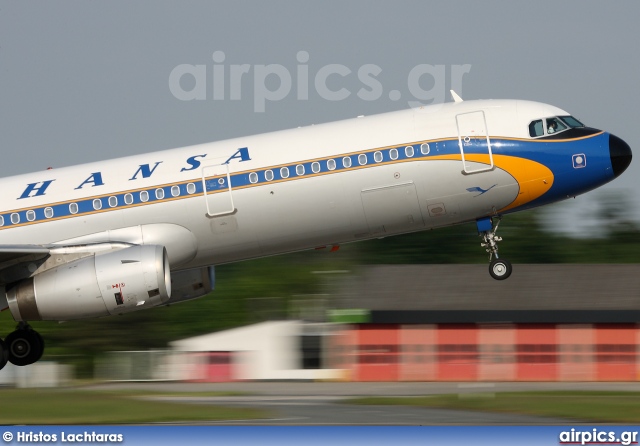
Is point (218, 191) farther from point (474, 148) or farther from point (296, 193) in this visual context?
point (474, 148)

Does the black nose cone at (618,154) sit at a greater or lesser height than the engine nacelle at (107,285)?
greater

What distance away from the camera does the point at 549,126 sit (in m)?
27.4

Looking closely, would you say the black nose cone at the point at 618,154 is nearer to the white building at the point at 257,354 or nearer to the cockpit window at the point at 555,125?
the cockpit window at the point at 555,125

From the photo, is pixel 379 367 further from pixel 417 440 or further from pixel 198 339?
pixel 417 440

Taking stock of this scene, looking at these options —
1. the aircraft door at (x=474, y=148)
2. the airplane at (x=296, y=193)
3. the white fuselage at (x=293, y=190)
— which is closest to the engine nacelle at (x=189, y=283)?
the white fuselage at (x=293, y=190)

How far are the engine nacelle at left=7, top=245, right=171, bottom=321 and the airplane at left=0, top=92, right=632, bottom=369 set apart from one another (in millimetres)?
30

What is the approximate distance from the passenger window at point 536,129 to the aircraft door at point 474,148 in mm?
1037

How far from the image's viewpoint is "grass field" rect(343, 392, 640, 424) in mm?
31245

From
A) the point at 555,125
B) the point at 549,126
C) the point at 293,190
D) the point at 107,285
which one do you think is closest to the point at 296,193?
the point at 293,190

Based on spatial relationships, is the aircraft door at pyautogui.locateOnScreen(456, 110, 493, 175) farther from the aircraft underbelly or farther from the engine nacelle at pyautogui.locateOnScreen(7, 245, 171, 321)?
the engine nacelle at pyautogui.locateOnScreen(7, 245, 171, 321)

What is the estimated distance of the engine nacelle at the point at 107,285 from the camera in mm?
26625

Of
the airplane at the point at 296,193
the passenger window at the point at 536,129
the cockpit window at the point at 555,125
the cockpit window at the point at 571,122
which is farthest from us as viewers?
the cockpit window at the point at 571,122

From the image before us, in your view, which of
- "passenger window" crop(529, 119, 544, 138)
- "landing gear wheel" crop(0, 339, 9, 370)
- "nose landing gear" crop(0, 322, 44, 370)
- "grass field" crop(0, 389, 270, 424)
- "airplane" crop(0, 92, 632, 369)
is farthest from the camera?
"grass field" crop(0, 389, 270, 424)

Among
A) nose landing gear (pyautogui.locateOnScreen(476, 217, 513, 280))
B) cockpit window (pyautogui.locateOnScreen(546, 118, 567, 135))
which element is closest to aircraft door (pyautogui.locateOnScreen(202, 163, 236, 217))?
nose landing gear (pyautogui.locateOnScreen(476, 217, 513, 280))
